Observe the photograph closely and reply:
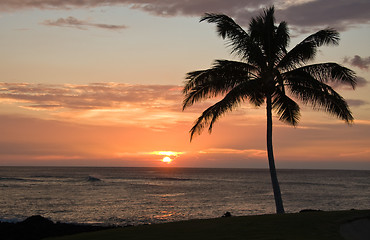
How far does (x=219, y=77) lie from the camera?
20.5 meters

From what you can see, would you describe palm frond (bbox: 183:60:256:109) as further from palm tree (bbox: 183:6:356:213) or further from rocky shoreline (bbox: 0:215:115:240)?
rocky shoreline (bbox: 0:215:115:240)

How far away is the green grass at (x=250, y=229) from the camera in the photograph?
38.4 ft

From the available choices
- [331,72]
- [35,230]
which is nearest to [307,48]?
[331,72]

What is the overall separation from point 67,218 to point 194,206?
1751cm

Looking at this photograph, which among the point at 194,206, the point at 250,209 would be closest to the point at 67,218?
the point at 194,206

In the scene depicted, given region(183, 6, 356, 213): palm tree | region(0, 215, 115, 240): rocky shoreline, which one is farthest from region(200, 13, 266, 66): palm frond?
Answer: region(0, 215, 115, 240): rocky shoreline

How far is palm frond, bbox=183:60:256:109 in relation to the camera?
20.6 meters

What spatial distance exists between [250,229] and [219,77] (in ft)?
31.3

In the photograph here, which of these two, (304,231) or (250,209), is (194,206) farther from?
(304,231)

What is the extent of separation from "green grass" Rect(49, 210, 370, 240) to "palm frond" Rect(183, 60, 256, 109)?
7868 mm

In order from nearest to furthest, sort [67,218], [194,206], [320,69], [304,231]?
[304,231]
[320,69]
[67,218]
[194,206]

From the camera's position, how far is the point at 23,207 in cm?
4459

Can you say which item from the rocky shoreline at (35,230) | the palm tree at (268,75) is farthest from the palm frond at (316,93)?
the rocky shoreline at (35,230)

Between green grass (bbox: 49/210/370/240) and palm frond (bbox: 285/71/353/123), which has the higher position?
palm frond (bbox: 285/71/353/123)
